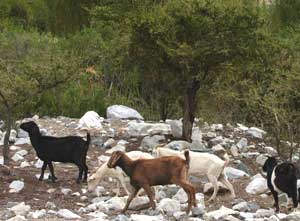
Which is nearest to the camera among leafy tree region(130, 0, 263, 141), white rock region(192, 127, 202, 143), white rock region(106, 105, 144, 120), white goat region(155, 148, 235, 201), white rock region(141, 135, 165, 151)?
white goat region(155, 148, 235, 201)

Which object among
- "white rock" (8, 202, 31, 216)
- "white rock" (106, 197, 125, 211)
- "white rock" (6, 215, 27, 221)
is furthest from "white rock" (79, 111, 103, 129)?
"white rock" (6, 215, 27, 221)

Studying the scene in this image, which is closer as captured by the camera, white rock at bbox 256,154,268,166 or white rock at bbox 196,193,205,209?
white rock at bbox 196,193,205,209

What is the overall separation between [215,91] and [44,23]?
25972 mm

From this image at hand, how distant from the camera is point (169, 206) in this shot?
11055 mm

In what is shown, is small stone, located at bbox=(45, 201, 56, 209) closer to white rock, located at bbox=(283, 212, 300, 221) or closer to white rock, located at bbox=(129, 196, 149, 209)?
white rock, located at bbox=(129, 196, 149, 209)

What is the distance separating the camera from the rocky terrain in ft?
35.6

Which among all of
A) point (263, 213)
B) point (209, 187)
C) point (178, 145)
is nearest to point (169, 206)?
point (263, 213)

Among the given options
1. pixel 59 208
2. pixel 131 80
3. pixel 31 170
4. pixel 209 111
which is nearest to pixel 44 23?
pixel 131 80

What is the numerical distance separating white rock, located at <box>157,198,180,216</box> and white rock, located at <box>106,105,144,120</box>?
9424mm

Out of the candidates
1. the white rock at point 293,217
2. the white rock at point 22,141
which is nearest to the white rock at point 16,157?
the white rock at point 22,141

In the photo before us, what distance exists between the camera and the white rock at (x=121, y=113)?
20.6 metres

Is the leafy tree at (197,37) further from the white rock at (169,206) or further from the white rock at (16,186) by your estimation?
the white rock at (169,206)

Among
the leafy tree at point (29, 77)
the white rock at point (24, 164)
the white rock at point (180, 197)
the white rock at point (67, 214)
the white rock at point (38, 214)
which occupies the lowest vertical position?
the white rock at point (24, 164)

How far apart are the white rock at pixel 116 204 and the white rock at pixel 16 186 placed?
1777mm
